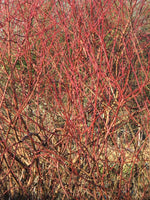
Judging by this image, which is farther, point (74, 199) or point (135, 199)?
point (135, 199)

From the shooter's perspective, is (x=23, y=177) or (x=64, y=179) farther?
(x=64, y=179)

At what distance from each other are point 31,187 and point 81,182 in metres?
0.39

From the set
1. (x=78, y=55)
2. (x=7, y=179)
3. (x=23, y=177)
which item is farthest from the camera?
(x=7, y=179)

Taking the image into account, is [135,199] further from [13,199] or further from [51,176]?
[13,199]

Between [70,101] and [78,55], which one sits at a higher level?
[78,55]

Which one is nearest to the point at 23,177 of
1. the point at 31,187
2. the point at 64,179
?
the point at 31,187

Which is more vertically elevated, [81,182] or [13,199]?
[81,182]

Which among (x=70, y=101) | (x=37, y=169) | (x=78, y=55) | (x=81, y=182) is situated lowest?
(x=81, y=182)

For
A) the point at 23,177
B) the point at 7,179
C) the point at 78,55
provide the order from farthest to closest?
the point at 7,179 → the point at 23,177 → the point at 78,55

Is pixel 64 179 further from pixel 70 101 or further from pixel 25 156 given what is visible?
pixel 70 101

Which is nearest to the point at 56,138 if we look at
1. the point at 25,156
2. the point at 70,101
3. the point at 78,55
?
the point at 25,156

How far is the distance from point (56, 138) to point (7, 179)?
52 centimetres

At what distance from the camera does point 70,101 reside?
7.16 ft

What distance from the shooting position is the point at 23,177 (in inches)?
89.5
